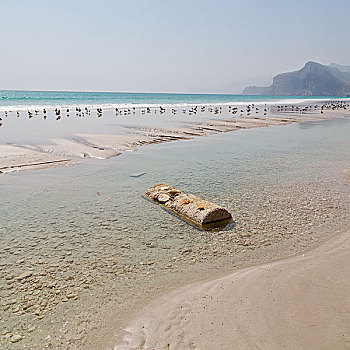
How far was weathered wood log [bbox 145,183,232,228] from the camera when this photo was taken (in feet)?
25.8

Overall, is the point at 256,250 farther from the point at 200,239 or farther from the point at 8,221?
the point at 8,221

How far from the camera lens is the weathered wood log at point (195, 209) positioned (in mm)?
7871

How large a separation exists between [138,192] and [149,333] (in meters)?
6.22

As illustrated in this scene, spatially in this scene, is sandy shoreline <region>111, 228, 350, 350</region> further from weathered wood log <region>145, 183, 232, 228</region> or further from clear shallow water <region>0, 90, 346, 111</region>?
clear shallow water <region>0, 90, 346, 111</region>

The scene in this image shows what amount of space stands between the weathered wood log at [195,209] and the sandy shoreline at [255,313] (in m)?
2.02

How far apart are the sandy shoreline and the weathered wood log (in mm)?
2015

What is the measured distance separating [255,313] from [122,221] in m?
4.28

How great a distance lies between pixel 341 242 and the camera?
23.0 feet

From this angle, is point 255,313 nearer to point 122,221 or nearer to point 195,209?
point 195,209

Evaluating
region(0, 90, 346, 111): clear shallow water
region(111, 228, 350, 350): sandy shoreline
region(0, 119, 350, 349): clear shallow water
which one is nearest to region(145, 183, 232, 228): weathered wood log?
region(0, 119, 350, 349): clear shallow water

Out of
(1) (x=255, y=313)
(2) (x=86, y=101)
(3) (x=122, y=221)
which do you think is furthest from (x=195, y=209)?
(2) (x=86, y=101)

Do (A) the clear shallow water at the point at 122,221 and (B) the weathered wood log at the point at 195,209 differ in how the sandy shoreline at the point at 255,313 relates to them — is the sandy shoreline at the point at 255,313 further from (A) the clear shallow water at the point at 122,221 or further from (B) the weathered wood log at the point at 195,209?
(B) the weathered wood log at the point at 195,209

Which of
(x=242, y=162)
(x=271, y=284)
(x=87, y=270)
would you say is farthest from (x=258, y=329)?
(x=242, y=162)

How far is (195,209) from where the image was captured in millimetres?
8172
